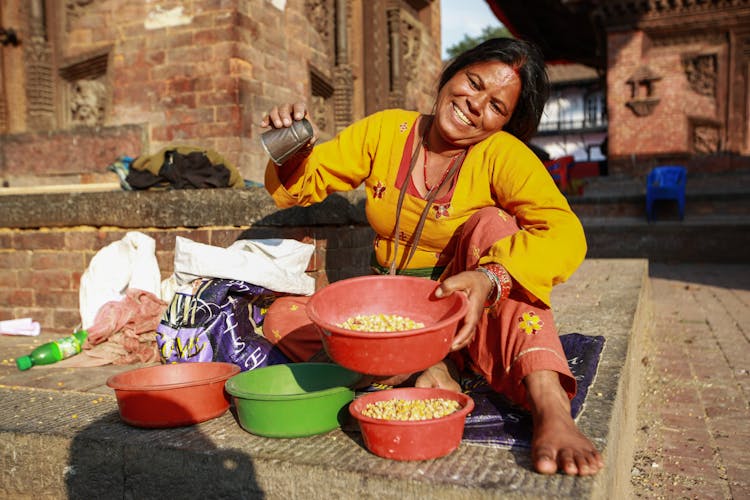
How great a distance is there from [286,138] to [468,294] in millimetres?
851

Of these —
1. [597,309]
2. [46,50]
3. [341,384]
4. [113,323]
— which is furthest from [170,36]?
[341,384]

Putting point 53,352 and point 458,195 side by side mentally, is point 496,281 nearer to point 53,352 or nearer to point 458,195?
point 458,195

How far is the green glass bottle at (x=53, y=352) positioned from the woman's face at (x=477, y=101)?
2.17 metres

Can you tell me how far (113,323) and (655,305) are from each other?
467cm

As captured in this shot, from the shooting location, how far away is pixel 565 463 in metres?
1.43

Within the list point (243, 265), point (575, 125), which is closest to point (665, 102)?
point (243, 265)

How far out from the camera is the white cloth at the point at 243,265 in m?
2.68

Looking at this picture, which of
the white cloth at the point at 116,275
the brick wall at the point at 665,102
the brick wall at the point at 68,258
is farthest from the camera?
the brick wall at the point at 665,102

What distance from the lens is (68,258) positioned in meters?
3.74

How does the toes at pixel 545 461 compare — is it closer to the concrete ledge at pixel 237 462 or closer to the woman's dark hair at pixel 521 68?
the concrete ledge at pixel 237 462

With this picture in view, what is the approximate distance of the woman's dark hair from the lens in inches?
82.8

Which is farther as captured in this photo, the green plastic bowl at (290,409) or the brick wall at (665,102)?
the brick wall at (665,102)

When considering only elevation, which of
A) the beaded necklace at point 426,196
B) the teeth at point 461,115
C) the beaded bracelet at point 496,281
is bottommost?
Result: the beaded bracelet at point 496,281

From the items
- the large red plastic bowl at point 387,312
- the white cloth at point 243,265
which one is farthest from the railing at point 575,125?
the large red plastic bowl at point 387,312
